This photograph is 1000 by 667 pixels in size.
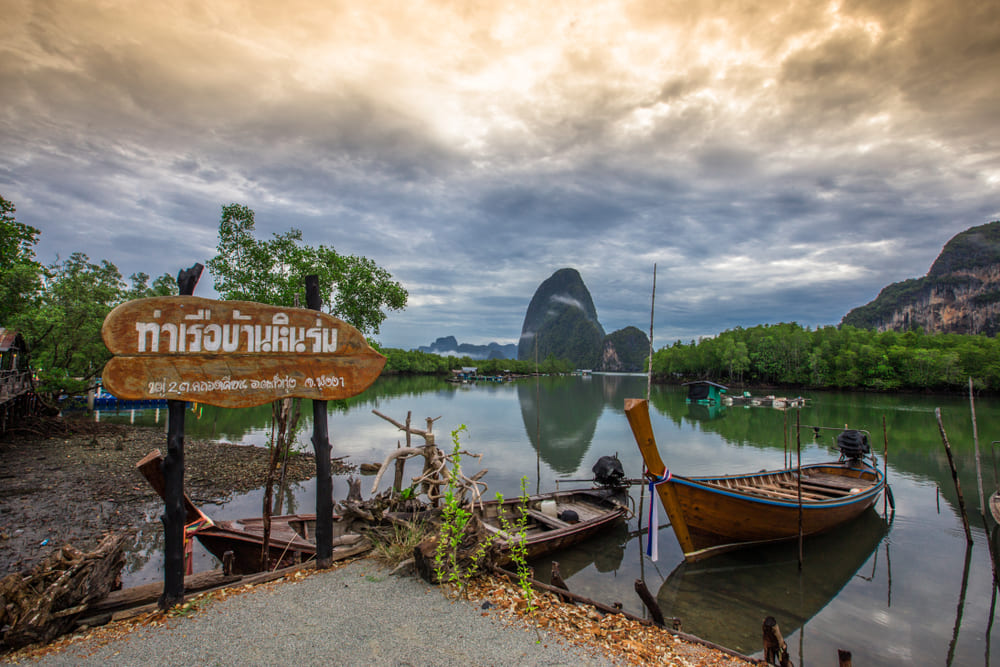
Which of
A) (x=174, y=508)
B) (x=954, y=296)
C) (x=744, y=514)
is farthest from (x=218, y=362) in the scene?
(x=954, y=296)

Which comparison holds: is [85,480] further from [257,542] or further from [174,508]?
[174,508]

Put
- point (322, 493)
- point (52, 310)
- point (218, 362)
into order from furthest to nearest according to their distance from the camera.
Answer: point (52, 310)
point (322, 493)
point (218, 362)

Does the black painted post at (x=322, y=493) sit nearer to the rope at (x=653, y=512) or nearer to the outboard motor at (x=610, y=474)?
the rope at (x=653, y=512)

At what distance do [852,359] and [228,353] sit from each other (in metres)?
78.8

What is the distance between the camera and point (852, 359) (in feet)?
206

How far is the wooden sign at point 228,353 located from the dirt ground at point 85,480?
6269mm

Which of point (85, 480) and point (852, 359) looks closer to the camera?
point (85, 480)

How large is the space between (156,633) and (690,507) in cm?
836

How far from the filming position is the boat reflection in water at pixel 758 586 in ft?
23.8

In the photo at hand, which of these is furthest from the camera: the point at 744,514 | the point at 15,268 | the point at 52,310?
the point at 52,310

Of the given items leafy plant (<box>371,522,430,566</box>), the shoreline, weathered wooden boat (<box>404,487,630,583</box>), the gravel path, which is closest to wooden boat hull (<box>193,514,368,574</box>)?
leafy plant (<box>371,522,430,566</box>)

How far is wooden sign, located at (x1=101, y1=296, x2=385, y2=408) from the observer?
14.4 ft

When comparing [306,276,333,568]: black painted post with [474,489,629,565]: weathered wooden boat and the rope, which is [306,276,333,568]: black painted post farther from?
the rope

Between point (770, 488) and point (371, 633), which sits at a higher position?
point (371, 633)
